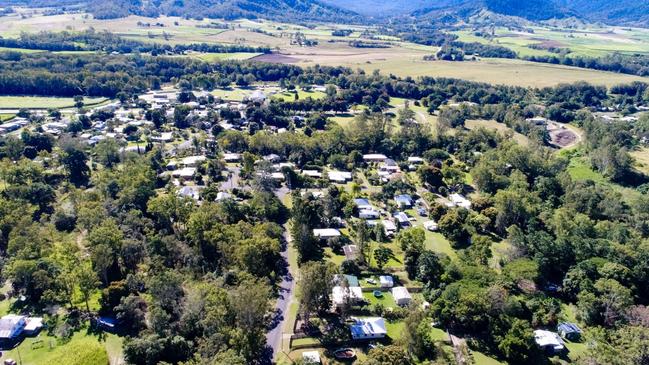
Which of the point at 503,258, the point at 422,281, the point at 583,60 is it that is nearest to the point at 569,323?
the point at 503,258

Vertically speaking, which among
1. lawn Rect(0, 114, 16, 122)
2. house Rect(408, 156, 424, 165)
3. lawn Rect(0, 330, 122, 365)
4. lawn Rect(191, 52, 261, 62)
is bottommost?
lawn Rect(0, 330, 122, 365)

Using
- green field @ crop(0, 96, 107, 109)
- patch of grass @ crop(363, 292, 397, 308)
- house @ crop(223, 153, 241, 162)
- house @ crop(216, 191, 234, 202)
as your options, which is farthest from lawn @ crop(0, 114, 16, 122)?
patch of grass @ crop(363, 292, 397, 308)

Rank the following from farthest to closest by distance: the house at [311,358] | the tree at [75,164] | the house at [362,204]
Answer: the tree at [75,164] → the house at [362,204] → the house at [311,358]

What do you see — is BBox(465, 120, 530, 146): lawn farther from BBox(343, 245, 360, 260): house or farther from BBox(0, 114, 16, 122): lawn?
BBox(0, 114, 16, 122): lawn

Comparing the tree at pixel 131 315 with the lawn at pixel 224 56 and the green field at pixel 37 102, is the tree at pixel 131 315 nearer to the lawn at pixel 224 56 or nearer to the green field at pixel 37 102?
the green field at pixel 37 102

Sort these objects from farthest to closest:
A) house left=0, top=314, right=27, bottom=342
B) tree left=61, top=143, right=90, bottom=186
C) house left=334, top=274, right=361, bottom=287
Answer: tree left=61, top=143, right=90, bottom=186, house left=334, top=274, right=361, bottom=287, house left=0, top=314, right=27, bottom=342

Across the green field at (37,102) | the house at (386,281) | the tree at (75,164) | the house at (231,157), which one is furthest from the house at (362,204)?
the green field at (37,102)

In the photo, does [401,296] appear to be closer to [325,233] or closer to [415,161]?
[325,233]
